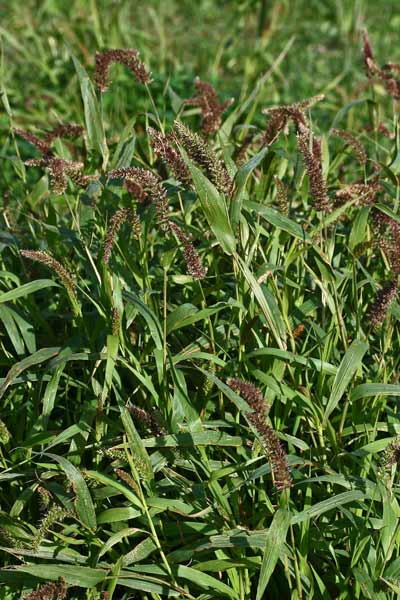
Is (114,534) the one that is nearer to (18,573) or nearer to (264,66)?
(18,573)

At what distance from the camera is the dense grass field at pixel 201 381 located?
203 cm

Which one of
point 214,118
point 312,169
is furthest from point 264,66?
point 312,169

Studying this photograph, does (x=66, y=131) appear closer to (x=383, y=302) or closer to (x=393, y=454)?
(x=383, y=302)

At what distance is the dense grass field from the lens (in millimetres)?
2033

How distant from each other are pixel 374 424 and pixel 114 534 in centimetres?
70

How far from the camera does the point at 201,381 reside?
2.45m

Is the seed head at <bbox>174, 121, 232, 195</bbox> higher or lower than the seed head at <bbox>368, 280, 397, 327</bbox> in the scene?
higher

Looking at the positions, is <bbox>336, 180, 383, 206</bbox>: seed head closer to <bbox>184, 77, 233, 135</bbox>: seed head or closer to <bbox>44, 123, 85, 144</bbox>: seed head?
<bbox>184, 77, 233, 135</bbox>: seed head

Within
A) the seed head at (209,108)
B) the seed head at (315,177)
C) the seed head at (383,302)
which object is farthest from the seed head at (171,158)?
the seed head at (209,108)

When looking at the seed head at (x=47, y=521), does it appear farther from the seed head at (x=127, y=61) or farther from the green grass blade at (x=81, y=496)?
the seed head at (x=127, y=61)

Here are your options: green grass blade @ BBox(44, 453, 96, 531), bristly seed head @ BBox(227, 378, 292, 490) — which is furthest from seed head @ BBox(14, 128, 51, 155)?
bristly seed head @ BBox(227, 378, 292, 490)

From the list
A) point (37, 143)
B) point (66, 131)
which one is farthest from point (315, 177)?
point (66, 131)

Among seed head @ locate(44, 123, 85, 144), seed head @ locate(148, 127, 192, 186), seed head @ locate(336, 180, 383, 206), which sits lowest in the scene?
seed head @ locate(336, 180, 383, 206)

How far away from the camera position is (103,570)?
204 cm
